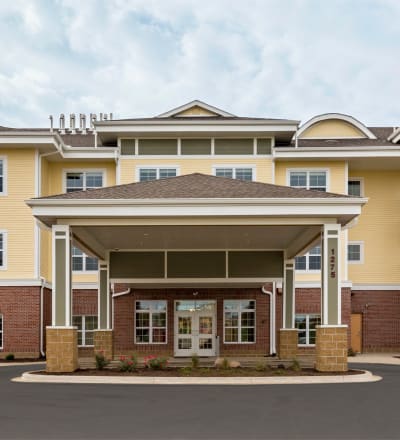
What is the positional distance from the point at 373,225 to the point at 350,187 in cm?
208

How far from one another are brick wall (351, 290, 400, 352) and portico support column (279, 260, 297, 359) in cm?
757

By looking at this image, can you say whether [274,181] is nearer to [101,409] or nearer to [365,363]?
[365,363]

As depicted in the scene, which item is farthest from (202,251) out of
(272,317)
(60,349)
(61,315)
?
(60,349)

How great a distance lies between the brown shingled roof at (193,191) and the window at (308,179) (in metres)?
11.1

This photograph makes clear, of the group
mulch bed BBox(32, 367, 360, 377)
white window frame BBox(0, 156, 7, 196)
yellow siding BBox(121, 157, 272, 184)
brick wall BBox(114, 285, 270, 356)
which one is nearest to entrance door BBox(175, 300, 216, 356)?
brick wall BBox(114, 285, 270, 356)

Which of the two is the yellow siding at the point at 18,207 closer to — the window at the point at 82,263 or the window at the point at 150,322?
the window at the point at 82,263

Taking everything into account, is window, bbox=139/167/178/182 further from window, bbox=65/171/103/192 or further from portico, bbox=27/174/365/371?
portico, bbox=27/174/365/371

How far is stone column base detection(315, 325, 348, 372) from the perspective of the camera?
64.3 feet

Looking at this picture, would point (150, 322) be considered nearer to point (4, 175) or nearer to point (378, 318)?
point (4, 175)

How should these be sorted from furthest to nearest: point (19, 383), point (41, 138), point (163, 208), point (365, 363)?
1. point (41, 138)
2. point (365, 363)
3. point (163, 208)
4. point (19, 383)

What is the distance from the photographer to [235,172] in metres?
32.5

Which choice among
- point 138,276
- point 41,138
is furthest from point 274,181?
point 41,138

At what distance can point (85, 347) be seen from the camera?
32906 millimetres

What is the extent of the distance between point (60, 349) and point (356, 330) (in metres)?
18.5
